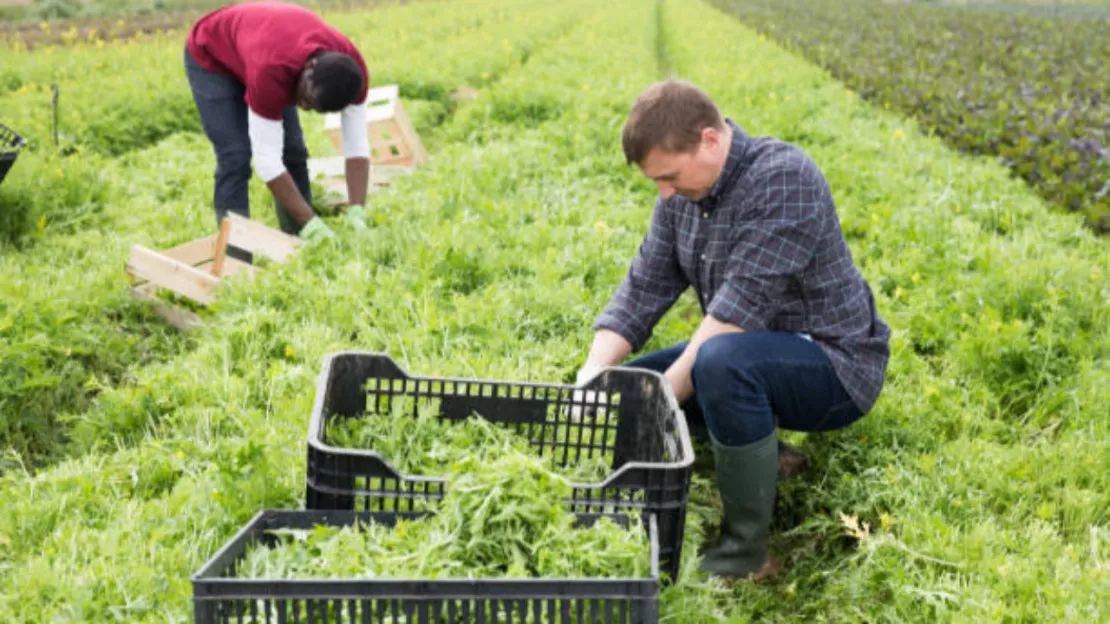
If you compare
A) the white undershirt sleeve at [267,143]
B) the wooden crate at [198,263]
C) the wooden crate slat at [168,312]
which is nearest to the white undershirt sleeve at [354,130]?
the white undershirt sleeve at [267,143]

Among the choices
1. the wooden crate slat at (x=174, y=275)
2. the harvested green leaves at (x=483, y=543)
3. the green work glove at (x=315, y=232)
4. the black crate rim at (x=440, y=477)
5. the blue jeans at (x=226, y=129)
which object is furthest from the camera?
the blue jeans at (x=226, y=129)

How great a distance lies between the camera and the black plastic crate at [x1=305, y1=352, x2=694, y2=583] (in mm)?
2301

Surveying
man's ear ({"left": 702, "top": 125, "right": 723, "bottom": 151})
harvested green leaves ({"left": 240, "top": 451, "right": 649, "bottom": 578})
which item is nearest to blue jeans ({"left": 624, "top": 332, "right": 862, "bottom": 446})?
man's ear ({"left": 702, "top": 125, "right": 723, "bottom": 151})

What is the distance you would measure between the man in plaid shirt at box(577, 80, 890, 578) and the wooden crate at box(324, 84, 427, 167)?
15.6 feet

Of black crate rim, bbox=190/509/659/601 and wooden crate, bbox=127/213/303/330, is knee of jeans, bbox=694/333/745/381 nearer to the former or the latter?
black crate rim, bbox=190/509/659/601

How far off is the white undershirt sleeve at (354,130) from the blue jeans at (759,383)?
132 inches

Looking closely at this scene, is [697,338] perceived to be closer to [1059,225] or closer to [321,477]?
[321,477]

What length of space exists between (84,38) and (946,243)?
653 inches

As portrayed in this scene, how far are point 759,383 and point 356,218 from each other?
3.19 metres

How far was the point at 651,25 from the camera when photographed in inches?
1055

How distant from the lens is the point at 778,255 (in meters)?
2.98

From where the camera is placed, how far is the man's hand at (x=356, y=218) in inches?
214

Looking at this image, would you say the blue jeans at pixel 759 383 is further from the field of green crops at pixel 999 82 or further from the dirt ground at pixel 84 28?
the dirt ground at pixel 84 28

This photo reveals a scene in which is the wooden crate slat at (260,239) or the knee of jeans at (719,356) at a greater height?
the knee of jeans at (719,356)
